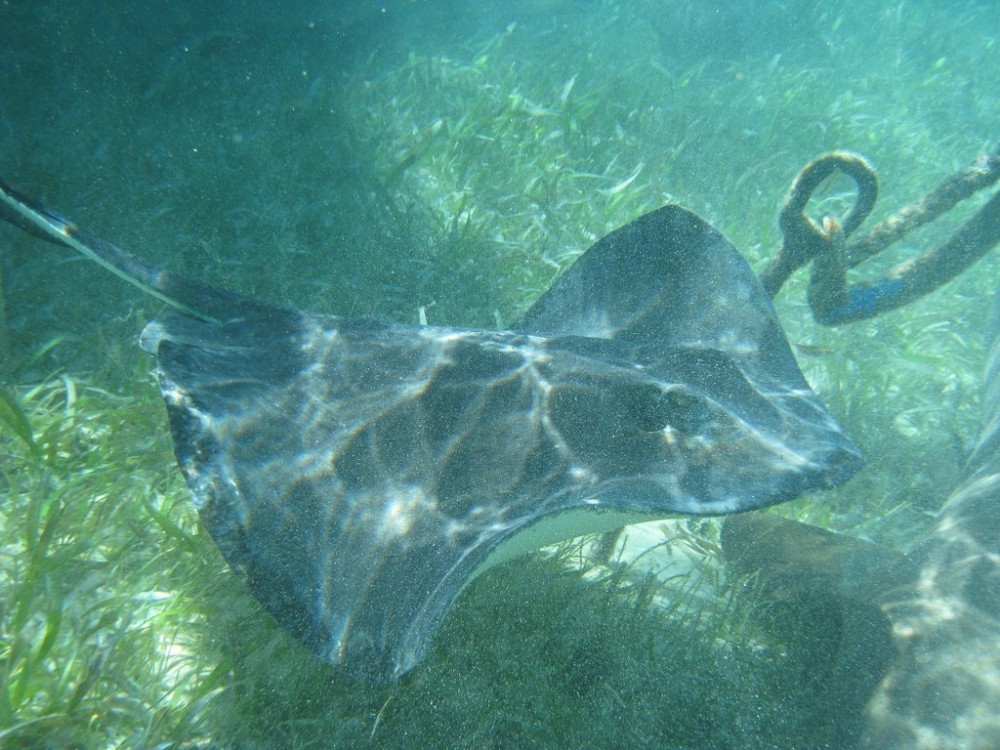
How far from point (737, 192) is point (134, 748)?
→ 8.59m

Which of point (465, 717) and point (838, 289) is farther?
point (838, 289)

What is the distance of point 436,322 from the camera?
4.75 metres

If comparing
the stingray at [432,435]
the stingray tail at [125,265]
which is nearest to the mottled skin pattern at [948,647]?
the stingray at [432,435]

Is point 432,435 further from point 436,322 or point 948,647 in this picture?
A: point 948,647

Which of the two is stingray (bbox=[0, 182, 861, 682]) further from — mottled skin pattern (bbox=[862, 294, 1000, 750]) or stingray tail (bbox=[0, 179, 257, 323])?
mottled skin pattern (bbox=[862, 294, 1000, 750])

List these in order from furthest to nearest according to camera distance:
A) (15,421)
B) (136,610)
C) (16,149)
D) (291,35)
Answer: (291,35) → (16,149) → (15,421) → (136,610)

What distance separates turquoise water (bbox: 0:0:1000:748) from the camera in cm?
232

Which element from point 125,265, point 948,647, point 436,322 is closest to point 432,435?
point 125,265

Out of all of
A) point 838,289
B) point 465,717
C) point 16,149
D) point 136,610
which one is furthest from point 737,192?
point 16,149

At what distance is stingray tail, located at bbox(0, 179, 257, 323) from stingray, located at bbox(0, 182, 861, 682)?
1cm

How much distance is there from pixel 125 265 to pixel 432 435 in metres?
2.01

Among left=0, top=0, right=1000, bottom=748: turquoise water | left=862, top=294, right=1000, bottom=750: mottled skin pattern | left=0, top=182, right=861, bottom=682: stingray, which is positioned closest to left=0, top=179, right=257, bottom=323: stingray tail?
left=0, top=182, right=861, bottom=682: stingray

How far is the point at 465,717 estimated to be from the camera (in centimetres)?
230

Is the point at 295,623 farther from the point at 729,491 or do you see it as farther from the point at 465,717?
the point at 729,491
